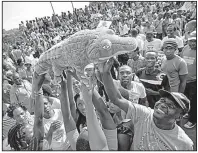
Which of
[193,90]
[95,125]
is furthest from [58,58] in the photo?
[193,90]

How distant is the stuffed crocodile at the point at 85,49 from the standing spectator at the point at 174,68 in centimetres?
129

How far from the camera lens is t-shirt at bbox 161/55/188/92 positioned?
2.68m

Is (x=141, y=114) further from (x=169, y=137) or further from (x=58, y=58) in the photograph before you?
(x=58, y=58)

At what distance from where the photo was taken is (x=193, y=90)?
2951mm

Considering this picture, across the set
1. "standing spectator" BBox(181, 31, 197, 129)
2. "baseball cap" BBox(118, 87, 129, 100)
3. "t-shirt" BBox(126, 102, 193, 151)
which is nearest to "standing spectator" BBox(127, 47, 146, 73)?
"standing spectator" BBox(181, 31, 197, 129)

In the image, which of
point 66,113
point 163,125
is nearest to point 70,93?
point 66,113

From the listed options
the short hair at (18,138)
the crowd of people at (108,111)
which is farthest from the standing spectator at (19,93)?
the short hair at (18,138)

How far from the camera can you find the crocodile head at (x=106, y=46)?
1479 millimetres

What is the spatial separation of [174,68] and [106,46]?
4.89ft

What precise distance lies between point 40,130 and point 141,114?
73 cm

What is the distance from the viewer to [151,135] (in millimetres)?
1537

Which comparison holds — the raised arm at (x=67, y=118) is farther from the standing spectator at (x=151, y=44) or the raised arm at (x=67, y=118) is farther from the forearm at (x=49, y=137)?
the standing spectator at (x=151, y=44)

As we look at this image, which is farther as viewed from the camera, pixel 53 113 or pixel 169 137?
pixel 53 113

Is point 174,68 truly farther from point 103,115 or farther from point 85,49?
point 103,115
